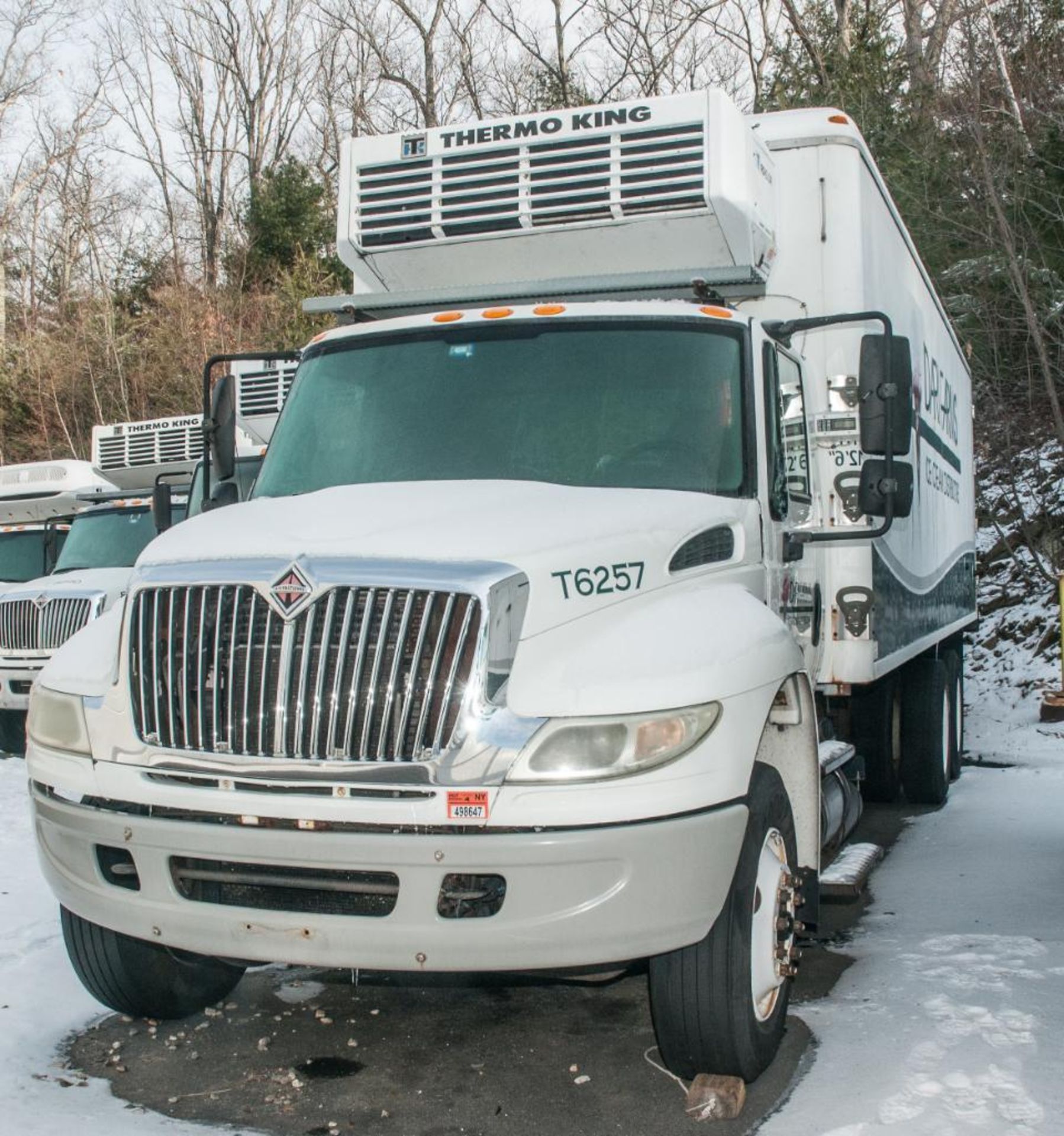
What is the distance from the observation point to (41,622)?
12227mm

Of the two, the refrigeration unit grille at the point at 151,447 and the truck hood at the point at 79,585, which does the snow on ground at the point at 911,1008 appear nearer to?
the truck hood at the point at 79,585

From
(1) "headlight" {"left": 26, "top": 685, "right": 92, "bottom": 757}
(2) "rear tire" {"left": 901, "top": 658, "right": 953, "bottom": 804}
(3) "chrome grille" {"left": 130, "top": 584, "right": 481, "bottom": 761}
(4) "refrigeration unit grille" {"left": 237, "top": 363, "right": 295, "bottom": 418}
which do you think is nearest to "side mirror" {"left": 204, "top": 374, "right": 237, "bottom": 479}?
(1) "headlight" {"left": 26, "top": 685, "right": 92, "bottom": 757}

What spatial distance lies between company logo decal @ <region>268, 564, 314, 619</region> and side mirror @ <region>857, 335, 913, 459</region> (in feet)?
7.47

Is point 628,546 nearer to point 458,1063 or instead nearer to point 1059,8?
point 458,1063

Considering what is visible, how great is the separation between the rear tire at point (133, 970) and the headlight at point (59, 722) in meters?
0.64

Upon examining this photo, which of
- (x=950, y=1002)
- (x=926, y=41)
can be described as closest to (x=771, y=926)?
(x=950, y=1002)

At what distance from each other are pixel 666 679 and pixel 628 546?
0.59 metres

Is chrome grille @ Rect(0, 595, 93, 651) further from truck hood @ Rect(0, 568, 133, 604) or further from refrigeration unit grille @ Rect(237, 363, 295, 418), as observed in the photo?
refrigeration unit grille @ Rect(237, 363, 295, 418)

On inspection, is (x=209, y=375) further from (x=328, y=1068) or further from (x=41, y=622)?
(x=41, y=622)

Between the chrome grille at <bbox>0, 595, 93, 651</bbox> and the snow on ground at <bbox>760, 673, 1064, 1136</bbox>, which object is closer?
the snow on ground at <bbox>760, 673, 1064, 1136</bbox>

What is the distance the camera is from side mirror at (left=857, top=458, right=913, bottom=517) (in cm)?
498

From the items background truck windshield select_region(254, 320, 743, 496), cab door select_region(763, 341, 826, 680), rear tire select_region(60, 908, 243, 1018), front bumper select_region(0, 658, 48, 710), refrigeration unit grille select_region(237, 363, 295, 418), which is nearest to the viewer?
rear tire select_region(60, 908, 243, 1018)

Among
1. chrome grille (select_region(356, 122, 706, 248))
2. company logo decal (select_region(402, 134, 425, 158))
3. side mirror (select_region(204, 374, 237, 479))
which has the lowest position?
side mirror (select_region(204, 374, 237, 479))

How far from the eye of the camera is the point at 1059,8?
18.0 meters
